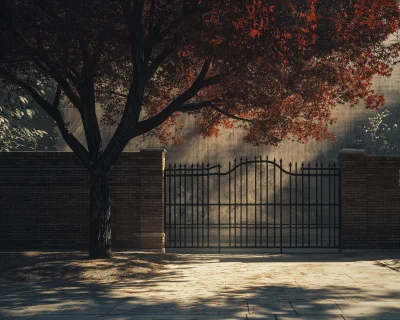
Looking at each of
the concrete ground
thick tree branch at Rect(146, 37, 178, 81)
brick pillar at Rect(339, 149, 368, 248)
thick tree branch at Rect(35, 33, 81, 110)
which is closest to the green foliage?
brick pillar at Rect(339, 149, 368, 248)

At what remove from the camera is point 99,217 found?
→ 15.8 meters

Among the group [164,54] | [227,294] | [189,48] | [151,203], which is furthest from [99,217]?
[227,294]

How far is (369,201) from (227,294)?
912 cm

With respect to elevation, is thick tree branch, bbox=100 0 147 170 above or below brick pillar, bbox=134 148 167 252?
above

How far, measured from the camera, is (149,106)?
2027cm

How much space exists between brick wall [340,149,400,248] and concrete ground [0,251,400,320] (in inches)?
117

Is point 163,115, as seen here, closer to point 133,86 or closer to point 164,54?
point 133,86

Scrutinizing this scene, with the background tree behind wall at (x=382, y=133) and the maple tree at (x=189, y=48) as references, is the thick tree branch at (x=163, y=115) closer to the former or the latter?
the maple tree at (x=189, y=48)

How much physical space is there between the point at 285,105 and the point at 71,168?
6.01 meters

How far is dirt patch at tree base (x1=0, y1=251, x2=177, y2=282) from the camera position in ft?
44.8

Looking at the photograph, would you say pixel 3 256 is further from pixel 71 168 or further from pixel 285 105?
pixel 285 105

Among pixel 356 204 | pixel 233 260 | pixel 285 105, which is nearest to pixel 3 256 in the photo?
pixel 233 260

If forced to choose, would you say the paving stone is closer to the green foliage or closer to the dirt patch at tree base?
the dirt patch at tree base

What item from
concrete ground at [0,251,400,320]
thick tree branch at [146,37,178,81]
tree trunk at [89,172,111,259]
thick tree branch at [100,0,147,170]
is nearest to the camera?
concrete ground at [0,251,400,320]
